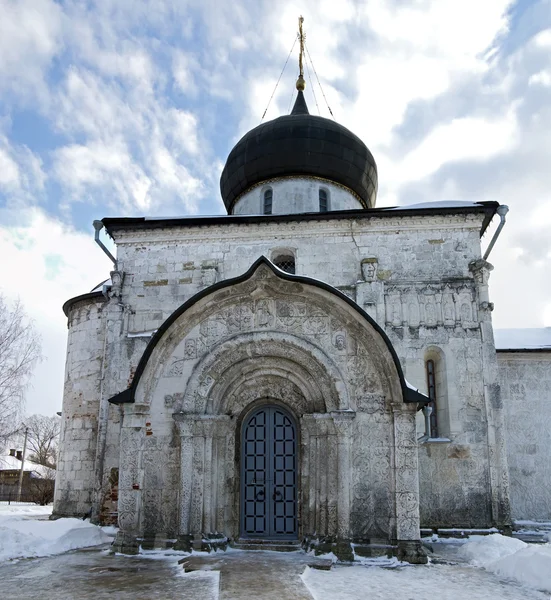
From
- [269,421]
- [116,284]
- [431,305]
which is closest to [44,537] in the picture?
[269,421]

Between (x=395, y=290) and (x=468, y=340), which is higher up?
(x=395, y=290)

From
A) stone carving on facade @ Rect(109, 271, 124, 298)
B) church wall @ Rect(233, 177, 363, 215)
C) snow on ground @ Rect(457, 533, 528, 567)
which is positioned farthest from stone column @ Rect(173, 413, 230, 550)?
church wall @ Rect(233, 177, 363, 215)

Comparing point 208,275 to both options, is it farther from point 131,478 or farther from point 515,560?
point 515,560

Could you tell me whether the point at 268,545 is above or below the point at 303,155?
below

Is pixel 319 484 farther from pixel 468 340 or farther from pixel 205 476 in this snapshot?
pixel 468 340

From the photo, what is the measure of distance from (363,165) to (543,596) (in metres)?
10.8

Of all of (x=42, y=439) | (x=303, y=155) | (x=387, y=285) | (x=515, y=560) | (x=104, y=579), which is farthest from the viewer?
(x=42, y=439)

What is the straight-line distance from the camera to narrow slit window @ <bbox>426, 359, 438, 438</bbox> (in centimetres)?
1098

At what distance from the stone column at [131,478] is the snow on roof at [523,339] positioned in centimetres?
803

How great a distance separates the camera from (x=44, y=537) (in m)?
8.59

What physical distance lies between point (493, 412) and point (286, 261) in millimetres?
5089

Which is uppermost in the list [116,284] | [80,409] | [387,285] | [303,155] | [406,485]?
[303,155]

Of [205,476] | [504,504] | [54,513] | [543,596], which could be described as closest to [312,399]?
[205,476]

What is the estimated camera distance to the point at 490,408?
10.7m
